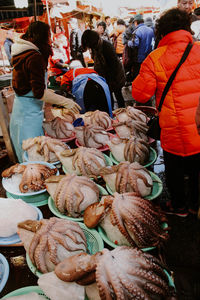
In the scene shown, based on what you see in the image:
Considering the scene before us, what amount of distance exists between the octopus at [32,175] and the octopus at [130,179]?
2.15ft

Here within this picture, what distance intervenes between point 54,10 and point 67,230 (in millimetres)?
13082

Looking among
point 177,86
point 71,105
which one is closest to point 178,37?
point 177,86

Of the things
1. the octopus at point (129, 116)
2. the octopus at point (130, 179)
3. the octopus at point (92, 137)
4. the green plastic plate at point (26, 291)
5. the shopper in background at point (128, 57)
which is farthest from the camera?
the shopper in background at point (128, 57)

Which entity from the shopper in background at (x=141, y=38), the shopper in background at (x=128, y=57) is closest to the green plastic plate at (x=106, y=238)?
the shopper in background at (x=141, y=38)

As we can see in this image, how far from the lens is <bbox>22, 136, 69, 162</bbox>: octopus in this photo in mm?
2637

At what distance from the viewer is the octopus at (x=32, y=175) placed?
6.88ft

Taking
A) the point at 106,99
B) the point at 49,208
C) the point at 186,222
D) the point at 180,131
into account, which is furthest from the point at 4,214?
the point at 106,99

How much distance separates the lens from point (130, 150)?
8.06 feet

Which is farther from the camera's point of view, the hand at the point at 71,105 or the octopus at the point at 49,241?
the hand at the point at 71,105

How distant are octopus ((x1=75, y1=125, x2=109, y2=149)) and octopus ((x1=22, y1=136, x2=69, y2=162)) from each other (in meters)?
0.30

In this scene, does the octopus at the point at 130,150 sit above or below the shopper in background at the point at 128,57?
below

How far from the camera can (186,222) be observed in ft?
7.18

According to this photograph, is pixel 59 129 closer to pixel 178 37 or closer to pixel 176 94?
pixel 176 94

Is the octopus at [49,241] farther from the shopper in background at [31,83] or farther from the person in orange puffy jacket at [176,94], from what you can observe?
the shopper in background at [31,83]
